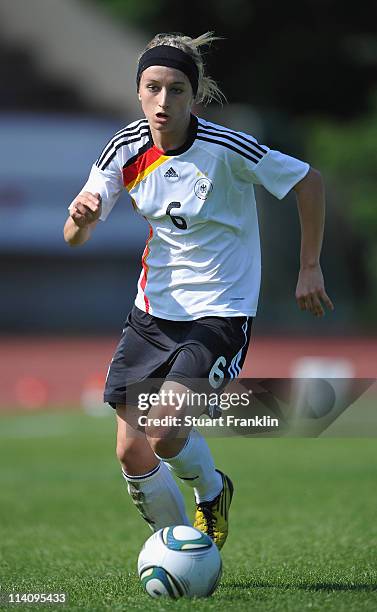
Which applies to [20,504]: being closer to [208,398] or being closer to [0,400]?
[208,398]

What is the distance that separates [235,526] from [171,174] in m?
3.29

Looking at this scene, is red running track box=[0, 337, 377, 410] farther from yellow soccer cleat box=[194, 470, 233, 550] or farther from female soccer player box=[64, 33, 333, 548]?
female soccer player box=[64, 33, 333, 548]

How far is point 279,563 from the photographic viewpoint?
5.90m

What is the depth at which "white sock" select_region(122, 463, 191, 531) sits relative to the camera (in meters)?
5.32

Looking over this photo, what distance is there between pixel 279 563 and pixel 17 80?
909 inches

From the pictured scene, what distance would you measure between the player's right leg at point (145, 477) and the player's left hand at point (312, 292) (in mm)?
895

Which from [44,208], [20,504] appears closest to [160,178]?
[20,504]

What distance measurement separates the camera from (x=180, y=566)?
4738 millimetres

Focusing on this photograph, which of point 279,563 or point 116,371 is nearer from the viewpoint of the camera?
point 116,371

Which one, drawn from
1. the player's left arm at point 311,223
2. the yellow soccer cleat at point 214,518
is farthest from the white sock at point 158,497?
the player's left arm at point 311,223

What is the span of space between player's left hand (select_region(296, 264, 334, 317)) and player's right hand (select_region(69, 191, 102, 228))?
95 cm

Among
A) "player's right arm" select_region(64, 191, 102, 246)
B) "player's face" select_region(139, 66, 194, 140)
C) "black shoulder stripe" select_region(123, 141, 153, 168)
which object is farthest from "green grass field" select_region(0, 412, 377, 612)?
"player's face" select_region(139, 66, 194, 140)

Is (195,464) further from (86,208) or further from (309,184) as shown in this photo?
(309,184)

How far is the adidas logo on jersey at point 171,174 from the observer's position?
5195 millimetres
